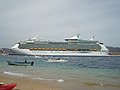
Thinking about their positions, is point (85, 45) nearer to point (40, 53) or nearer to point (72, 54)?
point (72, 54)

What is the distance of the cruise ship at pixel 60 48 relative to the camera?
3789 inches

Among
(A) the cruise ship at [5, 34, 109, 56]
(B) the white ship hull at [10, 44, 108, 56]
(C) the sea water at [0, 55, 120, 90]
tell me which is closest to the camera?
(C) the sea water at [0, 55, 120, 90]

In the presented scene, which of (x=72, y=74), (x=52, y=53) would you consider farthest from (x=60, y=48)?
(x=72, y=74)

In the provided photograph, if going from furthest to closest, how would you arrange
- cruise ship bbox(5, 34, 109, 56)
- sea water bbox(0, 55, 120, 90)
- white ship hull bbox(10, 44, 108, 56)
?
1. cruise ship bbox(5, 34, 109, 56)
2. white ship hull bbox(10, 44, 108, 56)
3. sea water bbox(0, 55, 120, 90)

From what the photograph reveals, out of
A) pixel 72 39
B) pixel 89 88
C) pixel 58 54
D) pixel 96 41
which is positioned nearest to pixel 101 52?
pixel 96 41

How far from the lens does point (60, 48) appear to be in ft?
318

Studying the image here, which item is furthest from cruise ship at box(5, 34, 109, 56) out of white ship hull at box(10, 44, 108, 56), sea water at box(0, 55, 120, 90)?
sea water at box(0, 55, 120, 90)

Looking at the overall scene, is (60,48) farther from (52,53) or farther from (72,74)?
(72,74)

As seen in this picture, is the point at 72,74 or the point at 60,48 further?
the point at 60,48

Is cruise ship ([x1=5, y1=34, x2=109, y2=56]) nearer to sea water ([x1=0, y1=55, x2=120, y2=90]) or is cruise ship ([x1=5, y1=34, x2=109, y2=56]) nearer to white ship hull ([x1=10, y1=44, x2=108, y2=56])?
white ship hull ([x1=10, y1=44, x2=108, y2=56])

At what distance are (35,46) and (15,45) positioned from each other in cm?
1123

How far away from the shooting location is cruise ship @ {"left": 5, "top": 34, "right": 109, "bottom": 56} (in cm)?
9625

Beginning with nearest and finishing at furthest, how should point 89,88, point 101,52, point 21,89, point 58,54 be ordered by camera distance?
point 21,89, point 89,88, point 58,54, point 101,52

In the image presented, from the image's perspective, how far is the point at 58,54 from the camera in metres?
95.2
